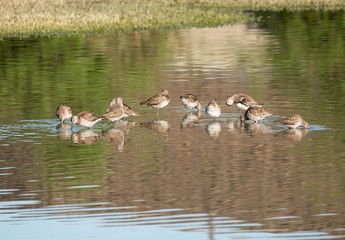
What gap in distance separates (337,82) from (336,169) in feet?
52.6

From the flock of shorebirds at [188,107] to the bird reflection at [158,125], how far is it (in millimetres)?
740

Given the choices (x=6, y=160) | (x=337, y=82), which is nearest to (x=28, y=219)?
(x=6, y=160)

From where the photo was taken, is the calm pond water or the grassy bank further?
the grassy bank

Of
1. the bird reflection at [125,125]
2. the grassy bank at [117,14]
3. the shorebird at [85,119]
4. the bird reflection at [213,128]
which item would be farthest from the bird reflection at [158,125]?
the grassy bank at [117,14]

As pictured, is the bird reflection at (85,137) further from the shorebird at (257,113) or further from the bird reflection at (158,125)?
the shorebird at (257,113)

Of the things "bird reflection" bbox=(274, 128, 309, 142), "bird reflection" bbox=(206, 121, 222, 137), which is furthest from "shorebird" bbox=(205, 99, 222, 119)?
"bird reflection" bbox=(274, 128, 309, 142)

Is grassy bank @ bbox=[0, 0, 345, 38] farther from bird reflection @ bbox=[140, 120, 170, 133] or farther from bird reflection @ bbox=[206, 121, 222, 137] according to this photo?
bird reflection @ bbox=[206, 121, 222, 137]

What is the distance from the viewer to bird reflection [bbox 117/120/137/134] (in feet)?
77.9

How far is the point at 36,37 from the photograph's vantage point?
58.5 m

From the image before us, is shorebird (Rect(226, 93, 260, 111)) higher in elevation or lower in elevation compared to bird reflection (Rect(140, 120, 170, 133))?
higher

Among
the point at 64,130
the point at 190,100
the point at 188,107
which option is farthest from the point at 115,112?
the point at 188,107

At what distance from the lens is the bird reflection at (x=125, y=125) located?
23739mm

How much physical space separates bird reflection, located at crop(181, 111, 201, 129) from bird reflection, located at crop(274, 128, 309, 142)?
2.89m

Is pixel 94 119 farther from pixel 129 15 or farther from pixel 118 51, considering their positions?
pixel 129 15
